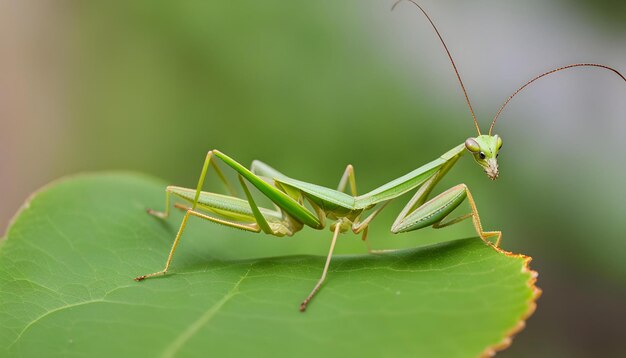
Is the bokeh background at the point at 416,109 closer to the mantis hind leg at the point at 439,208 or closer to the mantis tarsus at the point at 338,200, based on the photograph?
the mantis tarsus at the point at 338,200

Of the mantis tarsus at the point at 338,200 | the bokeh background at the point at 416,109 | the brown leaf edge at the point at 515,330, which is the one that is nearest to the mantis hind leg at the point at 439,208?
the mantis tarsus at the point at 338,200

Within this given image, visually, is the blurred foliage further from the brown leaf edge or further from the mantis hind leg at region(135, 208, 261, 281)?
the brown leaf edge

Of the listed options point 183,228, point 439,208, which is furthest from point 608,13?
point 183,228

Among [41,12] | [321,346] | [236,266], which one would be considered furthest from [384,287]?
[41,12]

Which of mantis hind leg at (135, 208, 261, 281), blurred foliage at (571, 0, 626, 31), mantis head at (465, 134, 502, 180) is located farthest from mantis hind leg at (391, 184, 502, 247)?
blurred foliage at (571, 0, 626, 31)

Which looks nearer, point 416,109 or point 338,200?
point 338,200

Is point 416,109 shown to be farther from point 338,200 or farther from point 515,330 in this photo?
point 515,330

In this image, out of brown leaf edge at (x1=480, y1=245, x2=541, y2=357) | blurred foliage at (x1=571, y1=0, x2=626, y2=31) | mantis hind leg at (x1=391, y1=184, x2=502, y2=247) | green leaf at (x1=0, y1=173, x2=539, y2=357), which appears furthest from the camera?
blurred foliage at (x1=571, y1=0, x2=626, y2=31)
